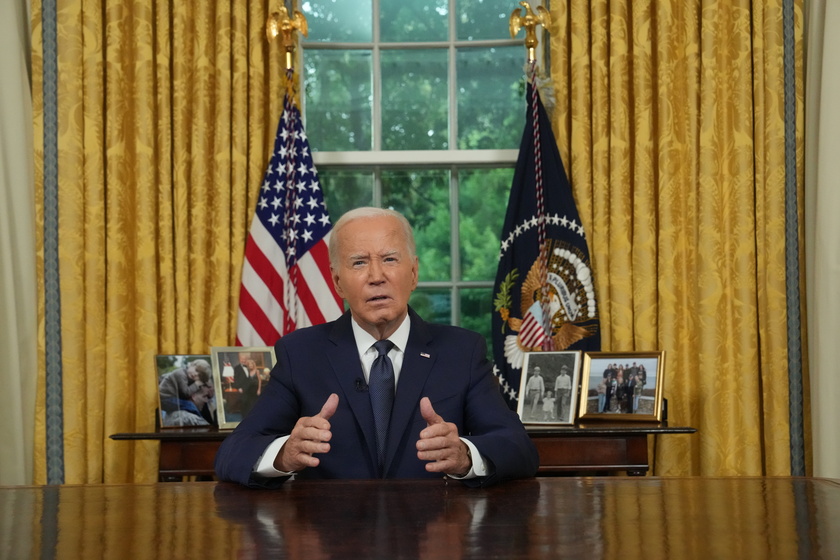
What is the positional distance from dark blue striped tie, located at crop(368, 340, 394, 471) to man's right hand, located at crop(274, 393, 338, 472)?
28 cm

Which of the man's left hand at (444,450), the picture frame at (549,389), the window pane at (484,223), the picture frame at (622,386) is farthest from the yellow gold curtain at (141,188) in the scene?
the man's left hand at (444,450)

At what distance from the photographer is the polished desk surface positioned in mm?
1156

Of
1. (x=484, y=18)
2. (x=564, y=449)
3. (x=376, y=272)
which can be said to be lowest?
(x=564, y=449)

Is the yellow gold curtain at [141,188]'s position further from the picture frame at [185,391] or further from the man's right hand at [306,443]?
the man's right hand at [306,443]

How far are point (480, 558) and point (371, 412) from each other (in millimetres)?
1000

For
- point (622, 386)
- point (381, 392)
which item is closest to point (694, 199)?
point (622, 386)

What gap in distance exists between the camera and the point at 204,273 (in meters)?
3.69

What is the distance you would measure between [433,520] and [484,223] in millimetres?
2795

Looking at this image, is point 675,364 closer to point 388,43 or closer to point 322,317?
point 322,317

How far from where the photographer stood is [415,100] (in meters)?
4.11

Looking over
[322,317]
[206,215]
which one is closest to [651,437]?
[322,317]

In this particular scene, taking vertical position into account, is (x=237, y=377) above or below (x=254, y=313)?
below

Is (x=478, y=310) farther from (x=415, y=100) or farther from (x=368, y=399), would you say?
(x=368, y=399)

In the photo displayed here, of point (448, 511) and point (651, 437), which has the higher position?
point (448, 511)
